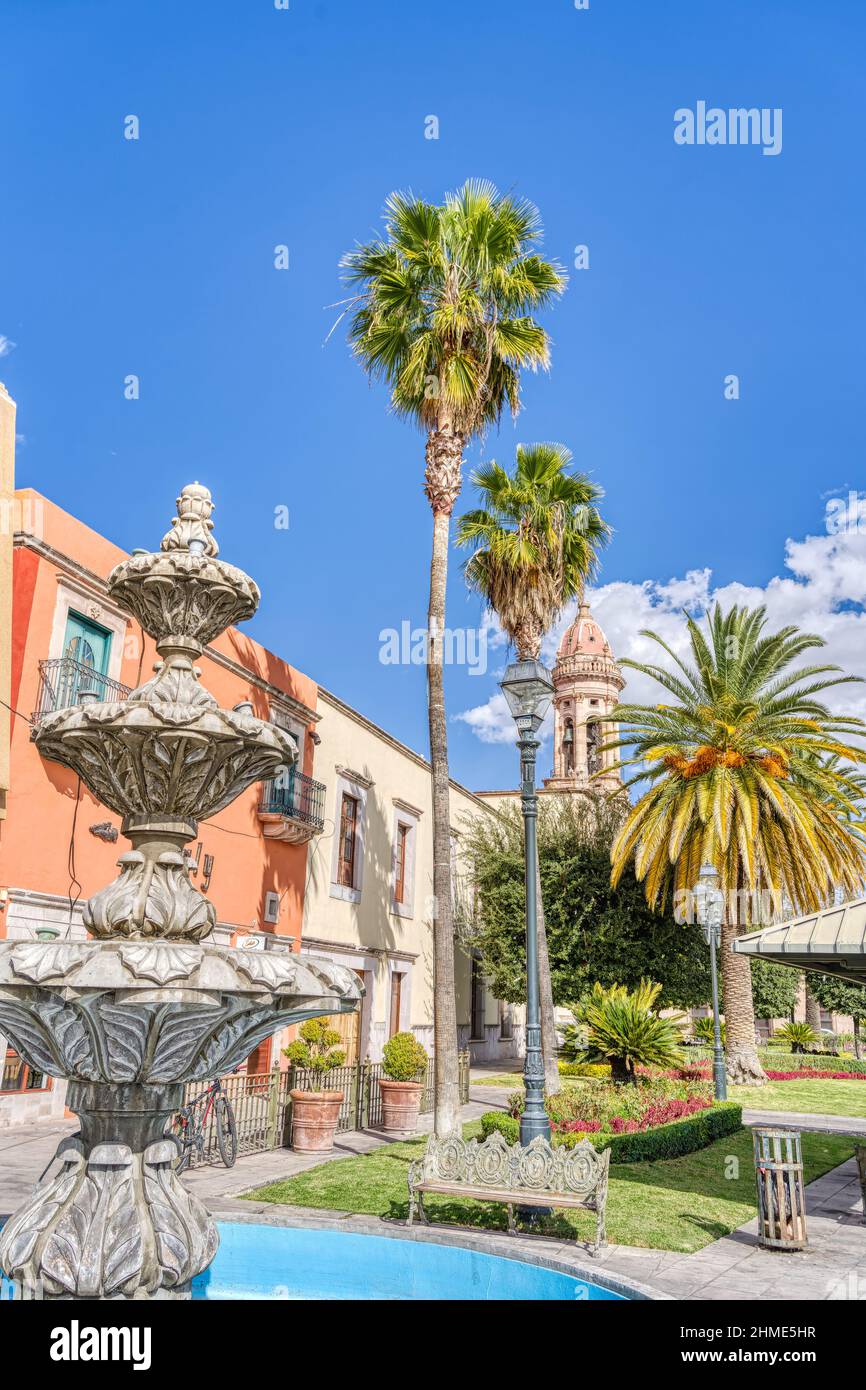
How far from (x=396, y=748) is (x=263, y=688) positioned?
281 inches

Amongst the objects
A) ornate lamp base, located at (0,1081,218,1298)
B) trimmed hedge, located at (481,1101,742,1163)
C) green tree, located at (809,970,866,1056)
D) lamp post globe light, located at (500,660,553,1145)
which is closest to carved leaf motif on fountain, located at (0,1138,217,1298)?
ornate lamp base, located at (0,1081,218,1298)

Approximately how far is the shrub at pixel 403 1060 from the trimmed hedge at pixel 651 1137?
183cm

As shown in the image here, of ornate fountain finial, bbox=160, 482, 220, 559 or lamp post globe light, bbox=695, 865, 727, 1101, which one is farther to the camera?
lamp post globe light, bbox=695, 865, 727, 1101

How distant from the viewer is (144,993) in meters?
4.24

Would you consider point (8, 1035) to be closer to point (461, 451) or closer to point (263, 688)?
point (461, 451)

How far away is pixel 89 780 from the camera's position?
5539mm

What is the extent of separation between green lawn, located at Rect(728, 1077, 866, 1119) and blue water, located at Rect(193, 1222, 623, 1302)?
15393 millimetres

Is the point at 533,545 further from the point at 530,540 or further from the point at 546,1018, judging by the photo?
the point at 546,1018

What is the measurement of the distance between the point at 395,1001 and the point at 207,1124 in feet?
43.0

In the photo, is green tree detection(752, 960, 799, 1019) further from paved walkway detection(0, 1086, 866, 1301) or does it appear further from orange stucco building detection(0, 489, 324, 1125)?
paved walkway detection(0, 1086, 866, 1301)

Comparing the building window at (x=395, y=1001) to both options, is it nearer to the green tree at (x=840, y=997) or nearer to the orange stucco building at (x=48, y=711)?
the orange stucco building at (x=48, y=711)

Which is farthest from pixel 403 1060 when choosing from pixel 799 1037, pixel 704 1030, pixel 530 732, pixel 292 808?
pixel 704 1030

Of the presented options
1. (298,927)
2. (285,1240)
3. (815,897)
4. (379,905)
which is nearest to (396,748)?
(379,905)

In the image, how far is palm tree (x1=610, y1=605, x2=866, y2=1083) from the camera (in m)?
21.6
